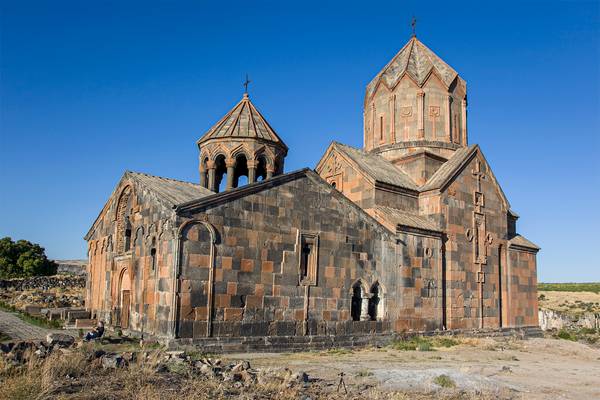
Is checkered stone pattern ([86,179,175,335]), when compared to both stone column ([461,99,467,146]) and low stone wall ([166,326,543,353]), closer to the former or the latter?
low stone wall ([166,326,543,353])

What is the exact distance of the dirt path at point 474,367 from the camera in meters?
7.20

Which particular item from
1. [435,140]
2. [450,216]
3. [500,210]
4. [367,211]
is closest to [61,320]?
[367,211]

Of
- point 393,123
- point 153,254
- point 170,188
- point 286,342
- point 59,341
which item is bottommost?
point 286,342

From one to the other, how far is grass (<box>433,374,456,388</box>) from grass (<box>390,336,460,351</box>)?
177 inches

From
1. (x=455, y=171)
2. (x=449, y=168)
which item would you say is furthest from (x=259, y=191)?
(x=449, y=168)

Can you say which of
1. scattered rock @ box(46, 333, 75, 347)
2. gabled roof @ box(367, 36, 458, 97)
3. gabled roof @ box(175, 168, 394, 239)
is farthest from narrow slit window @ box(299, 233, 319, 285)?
gabled roof @ box(367, 36, 458, 97)

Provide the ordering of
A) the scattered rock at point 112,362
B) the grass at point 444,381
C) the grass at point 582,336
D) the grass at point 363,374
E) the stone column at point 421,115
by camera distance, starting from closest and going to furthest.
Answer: the scattered rock at point 112,362, the grass at point 444,381, the grass at point 363,374, the grass at point 582,336, the stone column at point 421,115

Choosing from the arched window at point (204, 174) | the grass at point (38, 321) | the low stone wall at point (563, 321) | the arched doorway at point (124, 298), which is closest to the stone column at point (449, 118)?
the arched window at point (204, 174)

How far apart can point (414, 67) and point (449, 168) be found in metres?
4.23

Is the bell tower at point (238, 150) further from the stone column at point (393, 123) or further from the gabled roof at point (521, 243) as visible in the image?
the gabled roof at point (521, 243)

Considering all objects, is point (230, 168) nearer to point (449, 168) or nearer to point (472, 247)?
point (449, 168)

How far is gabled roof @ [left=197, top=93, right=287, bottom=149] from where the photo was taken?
1437 centimetres

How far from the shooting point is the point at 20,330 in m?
12.4

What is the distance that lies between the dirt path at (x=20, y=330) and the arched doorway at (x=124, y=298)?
108 centimetres
